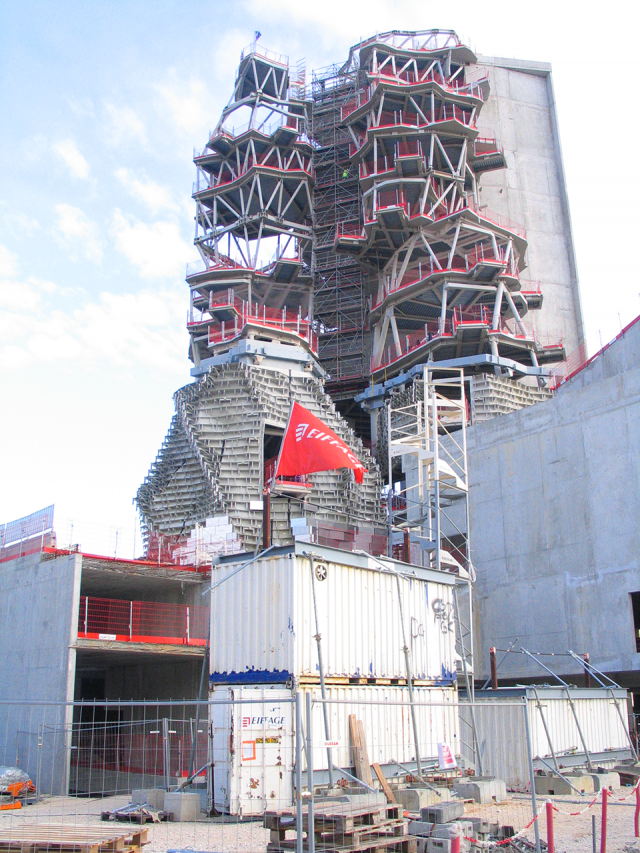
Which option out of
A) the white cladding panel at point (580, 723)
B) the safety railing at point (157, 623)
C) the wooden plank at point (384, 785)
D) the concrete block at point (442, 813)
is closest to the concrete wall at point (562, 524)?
the white cladding panel at point (580, 723)

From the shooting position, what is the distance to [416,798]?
50.1 ft

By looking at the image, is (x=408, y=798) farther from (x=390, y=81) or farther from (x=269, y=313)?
(x=390, y=81)

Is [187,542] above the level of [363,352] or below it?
below

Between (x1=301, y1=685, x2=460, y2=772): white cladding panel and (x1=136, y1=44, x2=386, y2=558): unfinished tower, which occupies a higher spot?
(x1=136, y1=44, x2=386, y2=558): unfinished tower

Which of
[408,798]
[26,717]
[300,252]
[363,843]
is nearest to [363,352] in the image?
[300,252]

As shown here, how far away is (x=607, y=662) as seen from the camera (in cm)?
2953

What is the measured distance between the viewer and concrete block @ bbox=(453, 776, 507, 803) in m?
16.4

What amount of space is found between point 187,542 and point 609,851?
24118 mm

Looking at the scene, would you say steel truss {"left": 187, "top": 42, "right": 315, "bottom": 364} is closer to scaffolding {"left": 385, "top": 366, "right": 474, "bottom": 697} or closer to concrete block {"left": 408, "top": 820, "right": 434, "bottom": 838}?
scaffolding {"left": 385, "top": 366, "right": 474, "bottom": 697}

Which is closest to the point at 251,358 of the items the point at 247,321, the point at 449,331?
the point at 247,321

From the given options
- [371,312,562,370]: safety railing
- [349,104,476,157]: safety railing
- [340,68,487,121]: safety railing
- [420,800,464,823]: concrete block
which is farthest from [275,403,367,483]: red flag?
[340,68,487,121]: safety railing

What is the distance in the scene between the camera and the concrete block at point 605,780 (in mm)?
19539

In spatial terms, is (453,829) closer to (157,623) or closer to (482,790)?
(482,790)

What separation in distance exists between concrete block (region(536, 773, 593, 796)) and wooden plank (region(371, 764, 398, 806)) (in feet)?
17.5
